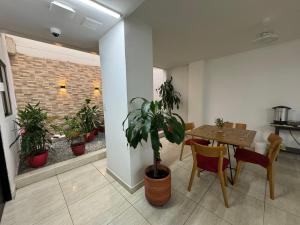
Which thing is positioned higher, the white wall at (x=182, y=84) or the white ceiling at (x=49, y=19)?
the white ceiling at (x=49, y=19)

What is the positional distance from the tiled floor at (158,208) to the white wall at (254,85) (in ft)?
4.67

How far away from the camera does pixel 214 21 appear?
1.98 metres

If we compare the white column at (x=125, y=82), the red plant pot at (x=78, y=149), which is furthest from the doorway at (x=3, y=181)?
the white column at (x=125, y=82)

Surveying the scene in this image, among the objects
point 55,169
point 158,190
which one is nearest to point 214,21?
point 158,190

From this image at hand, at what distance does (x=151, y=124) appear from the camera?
159 cm

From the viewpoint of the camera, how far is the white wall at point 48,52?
3664mm

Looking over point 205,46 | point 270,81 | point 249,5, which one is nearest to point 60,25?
point 249,5

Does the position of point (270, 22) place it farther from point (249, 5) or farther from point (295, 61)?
point (295, 61)

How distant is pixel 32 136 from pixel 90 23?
90.1 inches

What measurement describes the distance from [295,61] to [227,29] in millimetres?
1929

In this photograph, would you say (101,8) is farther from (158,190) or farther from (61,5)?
(158,190)

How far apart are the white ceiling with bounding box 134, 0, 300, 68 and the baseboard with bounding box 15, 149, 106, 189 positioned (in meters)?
2.78

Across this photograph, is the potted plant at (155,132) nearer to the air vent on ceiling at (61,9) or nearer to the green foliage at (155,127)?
the green foliage at (155,127)

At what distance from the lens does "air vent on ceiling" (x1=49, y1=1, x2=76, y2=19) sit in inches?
56.0
